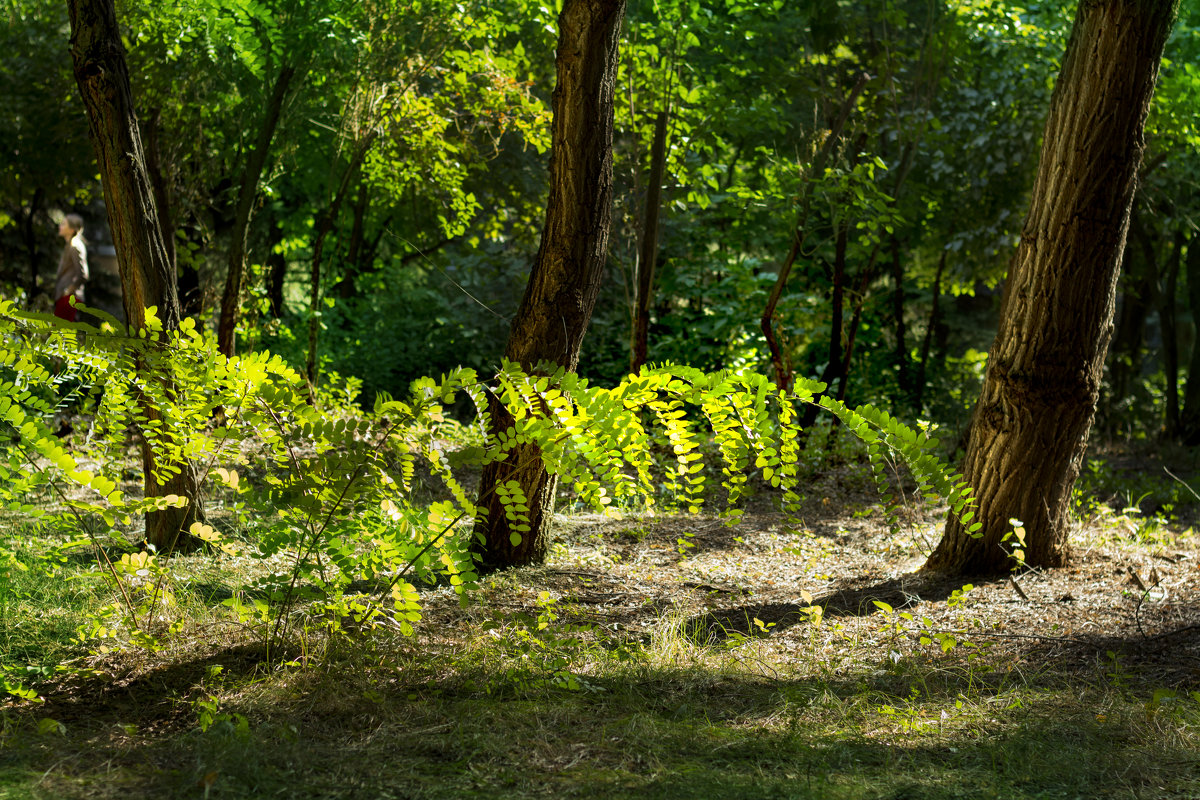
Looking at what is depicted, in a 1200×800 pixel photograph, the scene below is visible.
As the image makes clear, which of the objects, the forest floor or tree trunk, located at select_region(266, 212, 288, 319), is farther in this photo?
tree trunk, located at select_region(266, 212, 288, 319)

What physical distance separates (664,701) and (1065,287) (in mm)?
2630

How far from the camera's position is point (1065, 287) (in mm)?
4008

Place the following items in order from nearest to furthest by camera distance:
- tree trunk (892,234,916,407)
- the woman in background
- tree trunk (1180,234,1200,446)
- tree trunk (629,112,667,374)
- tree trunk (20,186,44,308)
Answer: tree trunk (629,112,667,374) < the woman in background < tree trunk (1180,234,1200,446) < tree trunk (892,234,916,407) < tree trunk (20,186,44,308)

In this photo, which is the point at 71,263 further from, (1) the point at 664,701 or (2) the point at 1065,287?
(2) the point at 1065,287

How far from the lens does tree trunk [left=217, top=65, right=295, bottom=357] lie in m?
6.78

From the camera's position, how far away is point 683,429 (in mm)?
2836

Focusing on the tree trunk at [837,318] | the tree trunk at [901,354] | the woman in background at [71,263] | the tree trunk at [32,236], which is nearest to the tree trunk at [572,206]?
the tree trunk at [837,318]

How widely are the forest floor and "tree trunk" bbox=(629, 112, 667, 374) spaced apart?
8.84 ft

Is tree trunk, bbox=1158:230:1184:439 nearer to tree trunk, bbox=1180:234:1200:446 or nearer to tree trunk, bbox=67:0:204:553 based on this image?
tree trunk, bbox=1180:234:1200:446

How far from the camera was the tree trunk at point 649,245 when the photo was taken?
6.41m

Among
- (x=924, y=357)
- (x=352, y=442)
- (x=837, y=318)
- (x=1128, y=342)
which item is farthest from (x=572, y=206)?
(x=1128, y=342)

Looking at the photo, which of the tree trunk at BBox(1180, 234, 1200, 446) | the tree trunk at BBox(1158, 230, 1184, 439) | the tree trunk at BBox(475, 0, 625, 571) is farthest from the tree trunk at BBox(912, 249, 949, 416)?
the tree trunk at BBox(475, 0, 625, 571)

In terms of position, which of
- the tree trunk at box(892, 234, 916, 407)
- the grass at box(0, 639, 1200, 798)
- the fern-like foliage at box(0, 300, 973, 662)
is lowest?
the grass at box(0, 639, 1200, 798)

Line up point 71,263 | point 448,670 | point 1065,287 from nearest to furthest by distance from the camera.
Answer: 1. point 448,670
2. point 1065,287
3. point 71,263
